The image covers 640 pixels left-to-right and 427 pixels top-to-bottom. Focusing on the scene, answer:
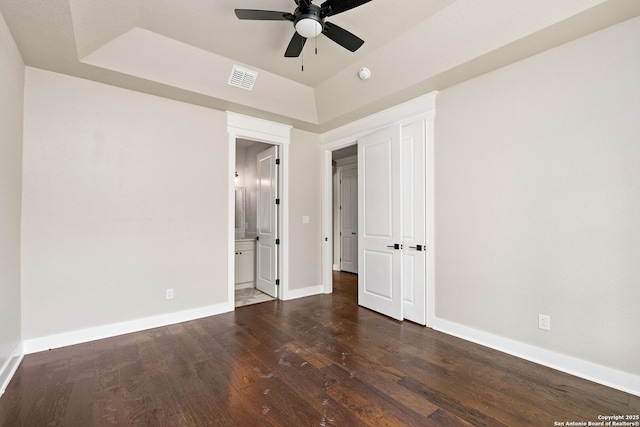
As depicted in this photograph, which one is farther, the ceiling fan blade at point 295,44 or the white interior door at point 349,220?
the white interior door at point 349,220

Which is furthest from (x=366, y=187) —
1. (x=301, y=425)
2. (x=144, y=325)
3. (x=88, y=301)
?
(x=88, y=301)

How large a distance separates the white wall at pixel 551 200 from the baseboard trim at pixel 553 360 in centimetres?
5

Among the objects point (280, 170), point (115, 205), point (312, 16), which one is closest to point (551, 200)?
point (312, 16)

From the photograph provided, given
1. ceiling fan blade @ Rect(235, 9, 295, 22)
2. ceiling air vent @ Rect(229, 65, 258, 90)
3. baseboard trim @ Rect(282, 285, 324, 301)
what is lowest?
baseboard trim @ Rect(282, 285, 324, 301)

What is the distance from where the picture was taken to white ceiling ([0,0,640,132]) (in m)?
2.15

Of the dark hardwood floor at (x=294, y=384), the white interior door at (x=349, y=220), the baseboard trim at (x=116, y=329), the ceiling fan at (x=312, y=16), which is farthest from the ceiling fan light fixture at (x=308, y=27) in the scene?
the white interior door at (x=349, y=220)

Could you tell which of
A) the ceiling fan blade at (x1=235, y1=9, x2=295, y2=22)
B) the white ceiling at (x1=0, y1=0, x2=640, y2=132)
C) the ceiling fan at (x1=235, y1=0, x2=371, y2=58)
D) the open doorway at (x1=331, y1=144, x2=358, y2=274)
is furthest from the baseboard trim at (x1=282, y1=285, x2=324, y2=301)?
the ceiling fan blade at (x1=235, y1=9, x2=295, y2=22)

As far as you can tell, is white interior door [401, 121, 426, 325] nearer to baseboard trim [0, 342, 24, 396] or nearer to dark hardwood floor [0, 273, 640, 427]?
dark hardwood floor [0, 273, 640, 427]

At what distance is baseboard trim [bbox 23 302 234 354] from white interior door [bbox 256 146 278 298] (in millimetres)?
929

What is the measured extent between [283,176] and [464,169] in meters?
2.56

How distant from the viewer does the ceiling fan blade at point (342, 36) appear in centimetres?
222

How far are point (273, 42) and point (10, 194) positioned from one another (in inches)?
106

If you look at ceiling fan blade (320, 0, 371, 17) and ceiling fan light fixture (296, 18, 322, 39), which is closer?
ceiling fan blade (320, 0, 371, 17)

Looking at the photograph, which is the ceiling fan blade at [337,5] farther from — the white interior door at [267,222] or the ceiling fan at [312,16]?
the white interior door at [267,222]
